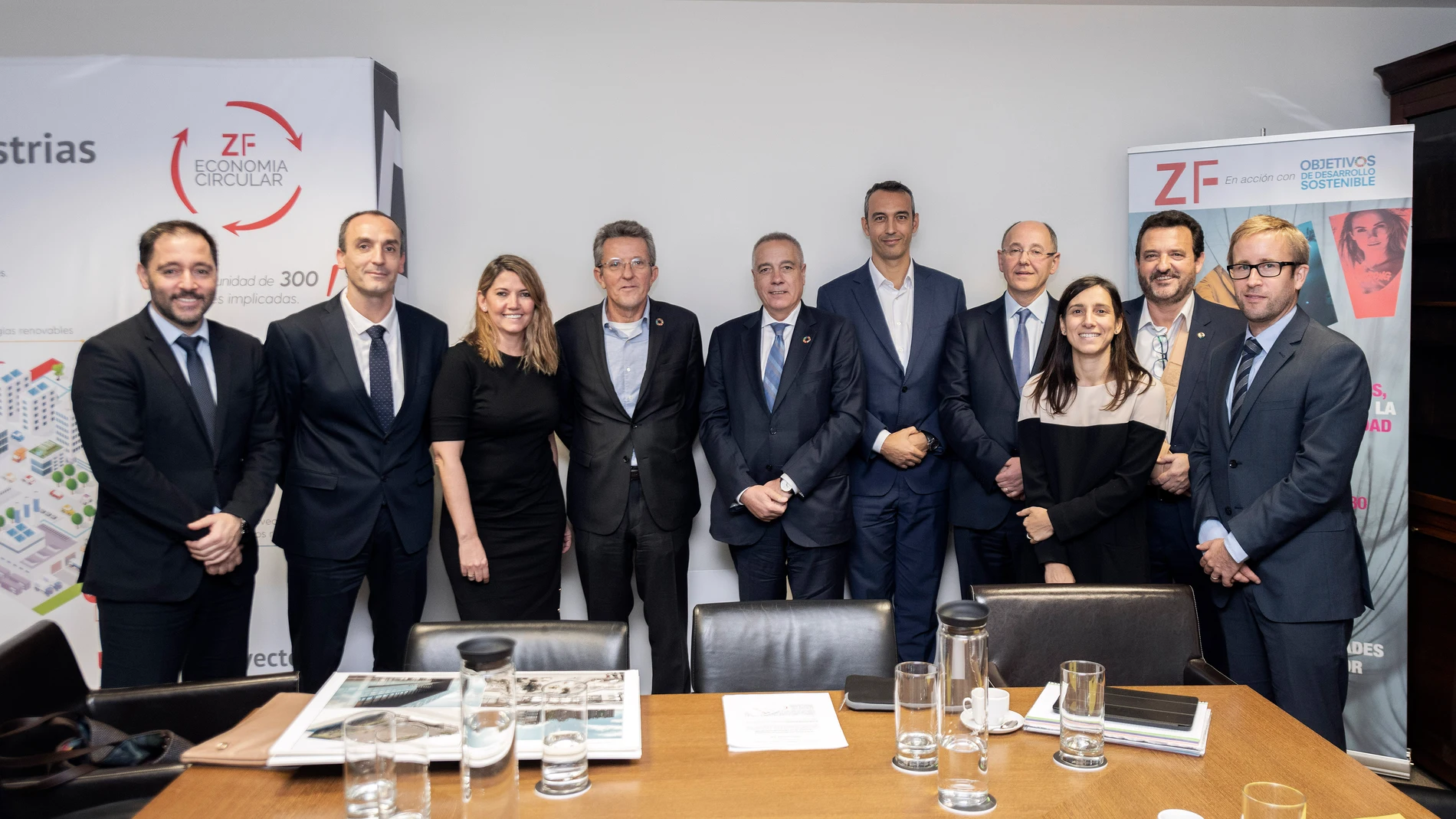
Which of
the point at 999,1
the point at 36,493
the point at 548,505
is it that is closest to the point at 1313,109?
the point at 999,1

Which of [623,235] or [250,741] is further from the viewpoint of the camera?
[623,235]

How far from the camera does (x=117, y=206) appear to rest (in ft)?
13.6

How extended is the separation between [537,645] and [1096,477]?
203cm

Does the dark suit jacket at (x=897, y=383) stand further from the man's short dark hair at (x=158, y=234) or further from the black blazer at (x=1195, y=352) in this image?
the man's short dark hair at (x=158, y=234)

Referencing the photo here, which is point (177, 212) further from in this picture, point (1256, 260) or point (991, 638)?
point (1256, 260)

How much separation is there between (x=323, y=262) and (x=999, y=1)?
3367 millimetres

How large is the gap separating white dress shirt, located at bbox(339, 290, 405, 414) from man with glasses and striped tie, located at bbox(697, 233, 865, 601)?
4.09 feet

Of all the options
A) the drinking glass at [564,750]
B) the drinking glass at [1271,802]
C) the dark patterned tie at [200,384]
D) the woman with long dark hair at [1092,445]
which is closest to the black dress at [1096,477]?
the woman with long dark hair at [1092,445]

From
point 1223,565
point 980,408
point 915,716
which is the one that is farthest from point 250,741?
point 980,408

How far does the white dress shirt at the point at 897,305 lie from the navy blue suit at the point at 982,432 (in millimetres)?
228

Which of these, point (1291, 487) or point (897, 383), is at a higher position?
point (897, 383)

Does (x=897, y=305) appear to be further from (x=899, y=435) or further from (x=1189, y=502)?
(x=1189, y=502)

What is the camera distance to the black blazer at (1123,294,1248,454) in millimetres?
3748

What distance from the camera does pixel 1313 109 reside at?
4867mm
